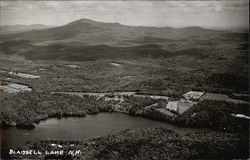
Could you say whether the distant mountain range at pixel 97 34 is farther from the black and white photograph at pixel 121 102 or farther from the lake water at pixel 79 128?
the lake water at pixel 79 128

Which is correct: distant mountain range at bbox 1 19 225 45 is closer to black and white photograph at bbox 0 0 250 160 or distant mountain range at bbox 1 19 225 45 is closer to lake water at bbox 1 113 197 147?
black and white photograph at bbox 0 0 250 160

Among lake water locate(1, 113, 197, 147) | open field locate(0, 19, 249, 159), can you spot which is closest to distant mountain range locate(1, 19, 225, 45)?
open field locate(0, 19, 249, 159)

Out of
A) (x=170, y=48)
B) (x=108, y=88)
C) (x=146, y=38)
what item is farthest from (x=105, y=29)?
(x=108, y=88)

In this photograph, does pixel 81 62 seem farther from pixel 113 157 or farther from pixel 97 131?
pixel 113 157

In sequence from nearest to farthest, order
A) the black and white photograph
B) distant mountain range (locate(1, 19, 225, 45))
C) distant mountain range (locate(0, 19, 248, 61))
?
1. the black and white photograph
2. distant mountain range (locate(0, 19, 248, 61))
3. distant mountain range (locate(1, 19, 225, 45))

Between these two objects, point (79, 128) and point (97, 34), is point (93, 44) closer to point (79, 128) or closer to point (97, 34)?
point (97, 34)

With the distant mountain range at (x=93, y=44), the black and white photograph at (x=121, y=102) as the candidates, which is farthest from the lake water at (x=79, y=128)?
the distant mountain range at (x=93, y=44)

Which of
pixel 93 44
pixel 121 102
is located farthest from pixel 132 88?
pixel 93 44

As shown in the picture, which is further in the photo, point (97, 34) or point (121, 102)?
point (97, 34)
